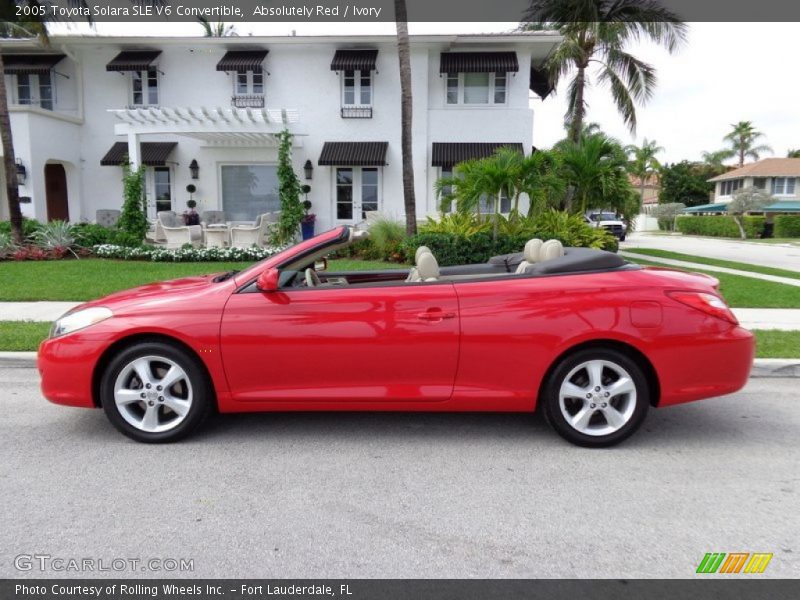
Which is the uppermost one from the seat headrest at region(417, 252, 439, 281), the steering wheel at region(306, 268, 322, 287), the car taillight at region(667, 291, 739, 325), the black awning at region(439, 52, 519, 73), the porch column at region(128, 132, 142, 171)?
the black awning at region(439, 52, 519, 73)

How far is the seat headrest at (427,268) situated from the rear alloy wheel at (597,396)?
1.12m

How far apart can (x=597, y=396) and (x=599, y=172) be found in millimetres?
11012

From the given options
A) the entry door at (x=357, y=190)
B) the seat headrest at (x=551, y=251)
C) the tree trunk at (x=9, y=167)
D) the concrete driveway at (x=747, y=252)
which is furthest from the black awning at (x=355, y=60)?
the seat headrest at (x=551, y=251)

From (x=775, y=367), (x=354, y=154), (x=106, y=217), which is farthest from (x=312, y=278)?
(x=106, y=217)

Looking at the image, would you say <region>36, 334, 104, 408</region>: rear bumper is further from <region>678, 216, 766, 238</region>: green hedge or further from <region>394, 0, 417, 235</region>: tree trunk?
<region>678, 216, 766, 238</region>: green hedge

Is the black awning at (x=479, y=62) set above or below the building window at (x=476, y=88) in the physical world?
above

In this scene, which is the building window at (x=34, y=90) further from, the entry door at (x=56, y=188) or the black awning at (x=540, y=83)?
the black awning at (x=540, y=83)

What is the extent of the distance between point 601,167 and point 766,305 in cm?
548

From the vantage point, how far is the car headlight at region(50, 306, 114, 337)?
3944mm

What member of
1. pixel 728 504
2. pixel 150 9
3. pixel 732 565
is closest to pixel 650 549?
pixel 732 565

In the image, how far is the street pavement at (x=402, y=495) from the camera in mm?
2701

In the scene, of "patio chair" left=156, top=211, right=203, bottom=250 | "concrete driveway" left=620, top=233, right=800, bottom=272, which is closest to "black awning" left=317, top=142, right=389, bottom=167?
"patio chair" left=156, top=211, right=203, bottom=250

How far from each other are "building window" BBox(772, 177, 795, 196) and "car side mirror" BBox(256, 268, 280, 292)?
6213 cm

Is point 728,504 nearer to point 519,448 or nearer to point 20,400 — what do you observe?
point 519,448
